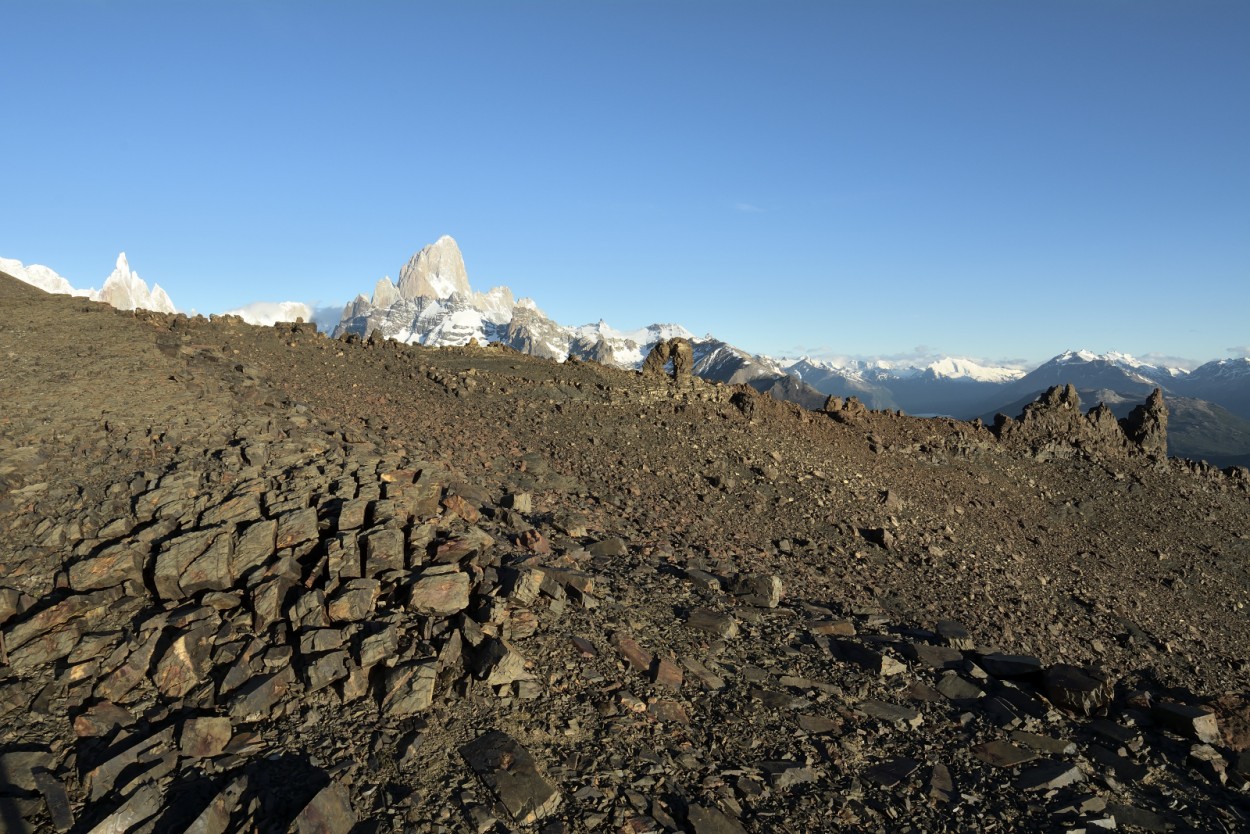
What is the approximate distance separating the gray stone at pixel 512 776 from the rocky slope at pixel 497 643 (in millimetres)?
39

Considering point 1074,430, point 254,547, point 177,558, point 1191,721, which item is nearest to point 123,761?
point 177,558

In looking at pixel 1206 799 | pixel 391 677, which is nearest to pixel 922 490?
pixel 1206 799

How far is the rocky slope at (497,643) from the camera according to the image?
26.1ft

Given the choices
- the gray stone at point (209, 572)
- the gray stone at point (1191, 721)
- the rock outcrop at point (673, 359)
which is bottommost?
the gray stone at point (1191, 721)

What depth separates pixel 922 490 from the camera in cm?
2667

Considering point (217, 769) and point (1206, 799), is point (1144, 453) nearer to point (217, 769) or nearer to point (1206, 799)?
point (1206, 799)

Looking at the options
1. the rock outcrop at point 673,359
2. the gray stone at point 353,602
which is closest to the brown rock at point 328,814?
the gray stone at point 353,602

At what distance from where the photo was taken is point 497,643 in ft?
32.1

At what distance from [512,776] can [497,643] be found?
2.18 meters

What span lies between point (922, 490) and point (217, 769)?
25681 millimetres

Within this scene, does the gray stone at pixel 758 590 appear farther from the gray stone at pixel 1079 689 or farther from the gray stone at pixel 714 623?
the gray stone at pixel 1079 689

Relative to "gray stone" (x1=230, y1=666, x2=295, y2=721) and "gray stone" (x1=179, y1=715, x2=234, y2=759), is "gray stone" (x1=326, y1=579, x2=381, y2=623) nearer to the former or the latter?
Answer: "gray stone" (x1=230, y1=666, x2=295, y2=721)

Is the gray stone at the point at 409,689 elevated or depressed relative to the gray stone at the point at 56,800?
elevated

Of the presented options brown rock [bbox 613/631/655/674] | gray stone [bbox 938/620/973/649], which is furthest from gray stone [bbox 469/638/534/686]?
gray stone [bbox 938/620/973/649]
